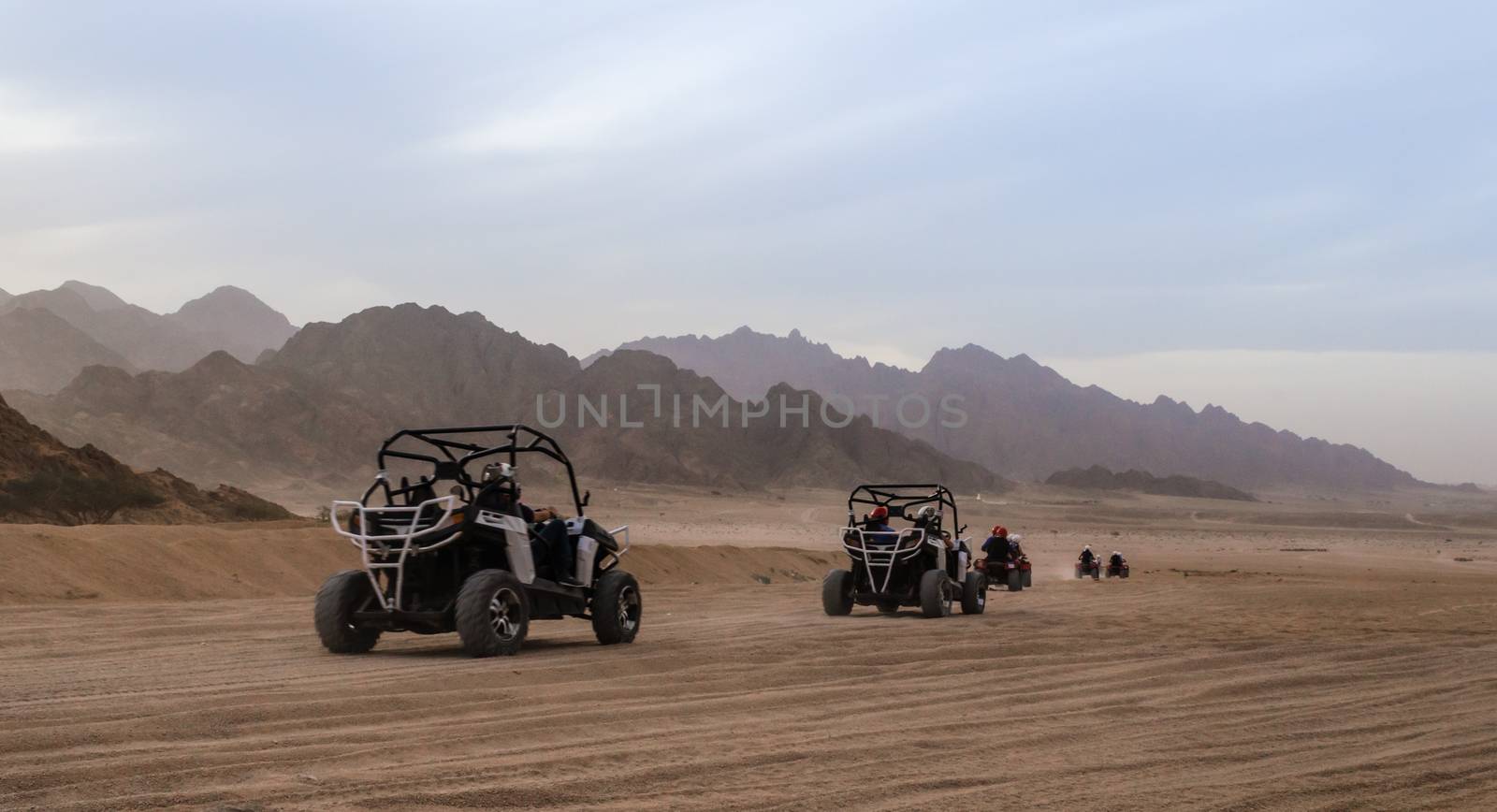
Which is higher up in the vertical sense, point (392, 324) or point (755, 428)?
point (392, 324)

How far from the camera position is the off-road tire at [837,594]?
1781 cm

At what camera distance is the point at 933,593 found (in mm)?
17453

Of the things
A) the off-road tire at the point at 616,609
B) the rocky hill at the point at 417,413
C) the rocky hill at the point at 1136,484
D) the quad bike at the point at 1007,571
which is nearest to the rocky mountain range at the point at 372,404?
the rocky hill at the point at 417,413

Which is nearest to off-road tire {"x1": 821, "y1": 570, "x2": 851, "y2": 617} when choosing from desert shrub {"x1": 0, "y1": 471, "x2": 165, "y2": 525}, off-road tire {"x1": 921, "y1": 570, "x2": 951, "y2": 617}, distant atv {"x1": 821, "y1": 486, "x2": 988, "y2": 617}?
distant atv {"x1": 821, "y1": 486, "x2": 988, "y2": 617}

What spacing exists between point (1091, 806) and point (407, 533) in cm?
699

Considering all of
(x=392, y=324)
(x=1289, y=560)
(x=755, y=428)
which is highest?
(x=392, y=324)

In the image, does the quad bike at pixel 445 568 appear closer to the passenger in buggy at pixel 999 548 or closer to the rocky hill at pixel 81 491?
the passenger in buggy at pixel 999 548

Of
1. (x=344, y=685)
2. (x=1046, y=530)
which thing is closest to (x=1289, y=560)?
(x=1046, y=530)

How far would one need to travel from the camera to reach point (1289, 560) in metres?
51.8

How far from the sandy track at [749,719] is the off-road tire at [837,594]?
9.42 ft

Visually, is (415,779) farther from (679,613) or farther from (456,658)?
(679,613)

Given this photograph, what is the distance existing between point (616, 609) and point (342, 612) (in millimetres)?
2516

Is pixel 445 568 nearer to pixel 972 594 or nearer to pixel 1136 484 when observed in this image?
pixel 972 594

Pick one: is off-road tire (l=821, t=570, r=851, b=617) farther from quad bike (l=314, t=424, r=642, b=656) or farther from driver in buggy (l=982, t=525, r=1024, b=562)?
driver in buggy (l=982, t=525, r=1024, b=562)
